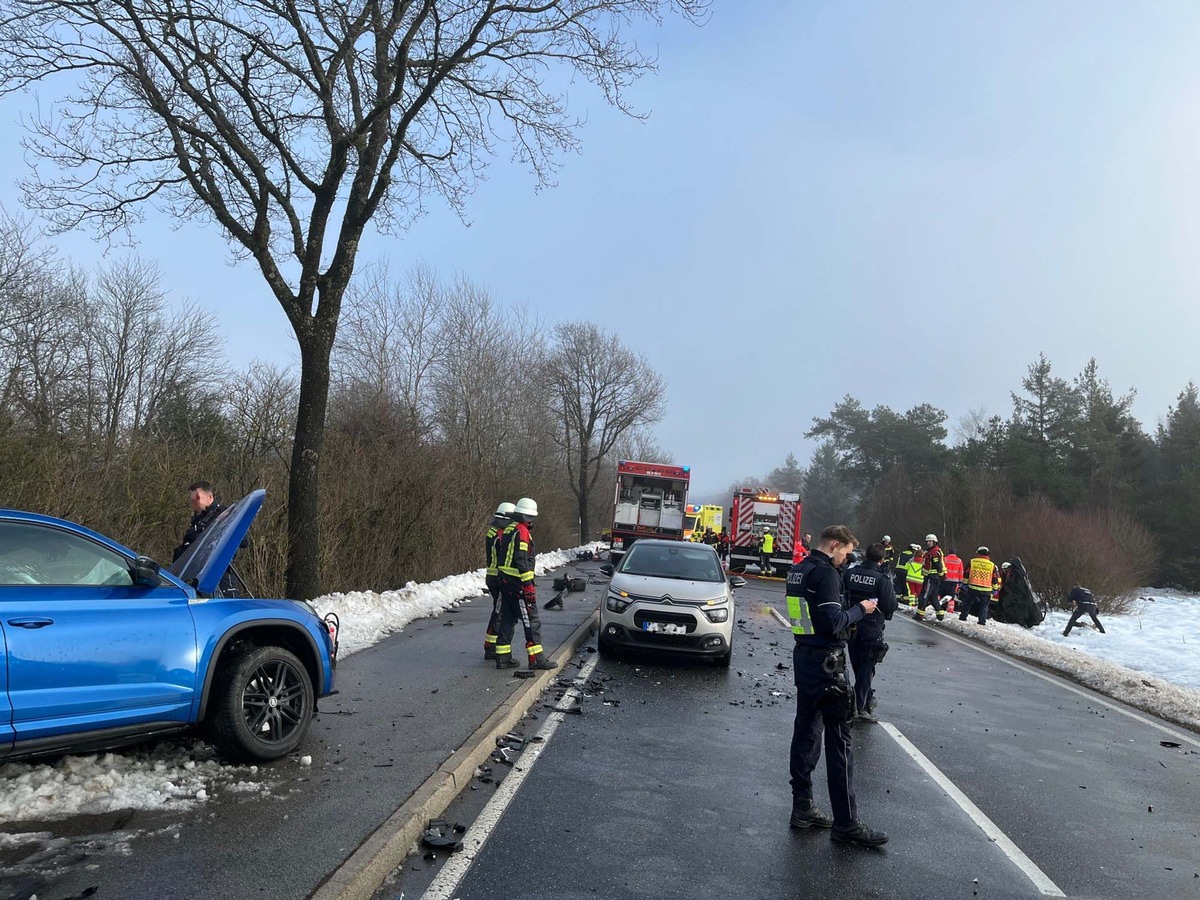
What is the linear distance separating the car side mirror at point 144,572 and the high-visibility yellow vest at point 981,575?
1893 centimetres

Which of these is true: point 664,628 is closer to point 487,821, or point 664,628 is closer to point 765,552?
point 487,821

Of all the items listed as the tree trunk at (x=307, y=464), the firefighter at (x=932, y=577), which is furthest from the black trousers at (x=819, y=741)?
the firefighter at (x=932, y=577)

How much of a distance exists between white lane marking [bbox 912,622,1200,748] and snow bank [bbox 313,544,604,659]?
9377 mm

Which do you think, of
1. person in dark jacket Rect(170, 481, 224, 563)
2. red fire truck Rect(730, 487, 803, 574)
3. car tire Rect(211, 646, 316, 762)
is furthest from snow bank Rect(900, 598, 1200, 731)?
person in dark jacket Rect(170, 481, 224, 563)

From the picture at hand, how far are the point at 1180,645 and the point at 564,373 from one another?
1331 inches

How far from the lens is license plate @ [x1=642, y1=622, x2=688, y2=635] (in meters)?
10.2

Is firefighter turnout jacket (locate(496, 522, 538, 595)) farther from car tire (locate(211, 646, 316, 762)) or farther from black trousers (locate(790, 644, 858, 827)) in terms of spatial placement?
black trousers (locate(790, 644, 858, 827))

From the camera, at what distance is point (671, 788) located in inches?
226

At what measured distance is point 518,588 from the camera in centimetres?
880

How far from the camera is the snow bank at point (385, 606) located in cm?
1060

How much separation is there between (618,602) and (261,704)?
5.69 metres

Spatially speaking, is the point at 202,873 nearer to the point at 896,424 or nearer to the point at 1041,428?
the point at 1041,428

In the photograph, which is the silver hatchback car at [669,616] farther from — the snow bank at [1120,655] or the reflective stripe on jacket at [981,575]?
the reflective stripe on jacket at [981,575]

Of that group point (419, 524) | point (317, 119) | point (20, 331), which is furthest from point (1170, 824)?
point (20, 331)
